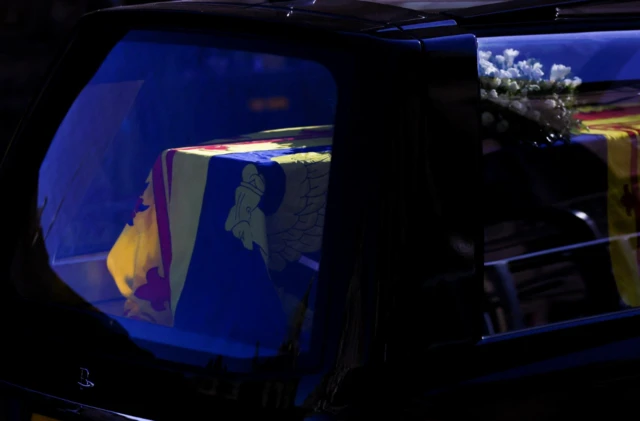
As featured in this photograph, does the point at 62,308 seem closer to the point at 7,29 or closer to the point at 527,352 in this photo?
the point at 527,352

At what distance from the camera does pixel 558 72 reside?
1.96 m

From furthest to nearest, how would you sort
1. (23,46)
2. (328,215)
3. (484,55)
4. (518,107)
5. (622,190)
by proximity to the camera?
(23,46)
(622,190)
(518,107)
(484,55)
(328,215)

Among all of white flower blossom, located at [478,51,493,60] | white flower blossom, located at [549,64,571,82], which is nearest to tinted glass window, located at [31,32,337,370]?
white flower blossom, located at [478,51,493,60]

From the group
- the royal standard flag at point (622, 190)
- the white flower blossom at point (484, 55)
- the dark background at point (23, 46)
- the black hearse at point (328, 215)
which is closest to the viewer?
the black hearse at point (328, 215)

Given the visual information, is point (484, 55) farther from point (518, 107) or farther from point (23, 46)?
point (23, 46)

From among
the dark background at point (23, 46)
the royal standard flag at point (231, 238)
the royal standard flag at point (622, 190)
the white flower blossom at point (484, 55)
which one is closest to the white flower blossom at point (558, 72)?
the royal standard flag at point (622, 190)

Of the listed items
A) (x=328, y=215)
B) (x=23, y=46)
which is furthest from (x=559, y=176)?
(x=23, y=46)

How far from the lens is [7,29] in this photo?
629cm

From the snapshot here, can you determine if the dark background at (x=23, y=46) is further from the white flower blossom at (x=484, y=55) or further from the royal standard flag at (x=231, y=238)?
the white flower blossom at (x=484, y=55)

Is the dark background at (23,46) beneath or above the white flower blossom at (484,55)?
above

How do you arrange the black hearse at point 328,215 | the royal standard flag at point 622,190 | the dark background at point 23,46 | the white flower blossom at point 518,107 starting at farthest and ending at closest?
1. the dark background at point 23,46
2. the royal standard flag at point 622,190
3. the white flower blossom at point 518,107
4. the black hearse at point 328,215

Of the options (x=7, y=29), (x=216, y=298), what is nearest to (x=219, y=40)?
(x=216, y=298)

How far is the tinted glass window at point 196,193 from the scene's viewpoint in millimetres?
1686

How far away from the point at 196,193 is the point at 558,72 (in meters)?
0.74
